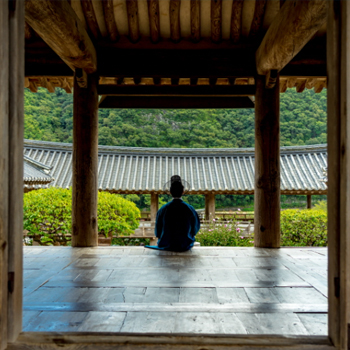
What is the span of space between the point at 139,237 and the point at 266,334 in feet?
31.1

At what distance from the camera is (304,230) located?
6844 mm

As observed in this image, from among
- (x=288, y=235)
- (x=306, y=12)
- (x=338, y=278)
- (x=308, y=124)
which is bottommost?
(x=288, y=235)

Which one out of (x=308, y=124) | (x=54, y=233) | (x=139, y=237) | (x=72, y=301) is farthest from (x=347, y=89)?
(x=308, y=124)

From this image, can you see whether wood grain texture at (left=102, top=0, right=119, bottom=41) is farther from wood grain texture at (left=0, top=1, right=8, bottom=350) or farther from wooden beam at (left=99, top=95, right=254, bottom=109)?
wood grain texture at (left=0, top=1, right=8, bottom=350)

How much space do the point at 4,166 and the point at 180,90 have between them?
4058mm

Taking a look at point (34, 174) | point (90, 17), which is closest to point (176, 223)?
point (90, 17)

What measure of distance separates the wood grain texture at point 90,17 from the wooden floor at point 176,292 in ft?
9.03

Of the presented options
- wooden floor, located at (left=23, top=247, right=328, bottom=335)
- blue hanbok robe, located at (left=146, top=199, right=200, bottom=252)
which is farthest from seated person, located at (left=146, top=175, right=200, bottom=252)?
wooden floor, located at (left=23, top=247, right=328, bottom=335)

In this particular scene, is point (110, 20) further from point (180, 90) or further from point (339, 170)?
point (339, 170)

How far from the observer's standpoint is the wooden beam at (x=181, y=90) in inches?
204

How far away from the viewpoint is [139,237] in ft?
36.3

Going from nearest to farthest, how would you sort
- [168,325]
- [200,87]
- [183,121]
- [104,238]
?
[168,325] < [200,87] < [104,238] < [183,121]

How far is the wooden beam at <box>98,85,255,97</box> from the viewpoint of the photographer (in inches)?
204

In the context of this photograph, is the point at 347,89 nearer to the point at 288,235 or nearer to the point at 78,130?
the point at 78,130
